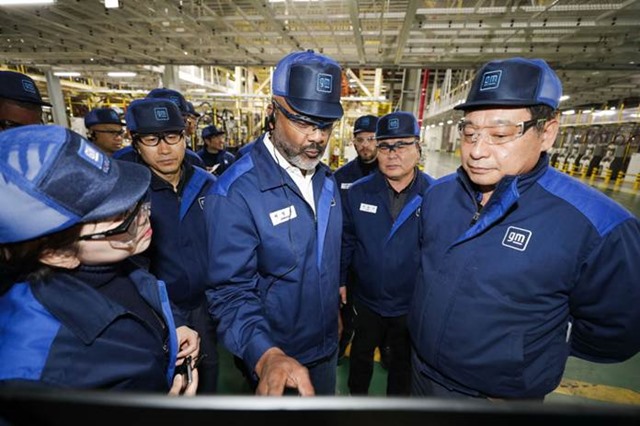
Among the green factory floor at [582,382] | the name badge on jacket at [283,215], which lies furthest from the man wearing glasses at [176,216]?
the name badge on jacket at [283,215]

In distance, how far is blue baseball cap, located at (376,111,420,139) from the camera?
288cm

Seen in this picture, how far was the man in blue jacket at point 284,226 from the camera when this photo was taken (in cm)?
157

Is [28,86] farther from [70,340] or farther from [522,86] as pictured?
[522,86]

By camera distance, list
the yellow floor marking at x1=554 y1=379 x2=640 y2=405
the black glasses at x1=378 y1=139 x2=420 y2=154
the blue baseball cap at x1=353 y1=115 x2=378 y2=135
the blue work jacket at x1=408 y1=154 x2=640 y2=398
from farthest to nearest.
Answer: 1. the blue baseball cap at x1=353 y1=115 x2=378 y2=135
2. the yellow floor marking at x1=554 y1=379 x2=640 y2=405
3. the black glasses at x1=378 y1=139 x2=420 y2=154
4. the blue work jacket at x1=408 y1=154 x2=640 y2=398

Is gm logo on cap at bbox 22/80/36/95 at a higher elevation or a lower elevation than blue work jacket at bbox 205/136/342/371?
higher

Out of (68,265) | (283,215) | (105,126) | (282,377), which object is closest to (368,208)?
(283,215)

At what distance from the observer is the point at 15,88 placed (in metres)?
2.81

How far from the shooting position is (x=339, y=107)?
1.77 metres

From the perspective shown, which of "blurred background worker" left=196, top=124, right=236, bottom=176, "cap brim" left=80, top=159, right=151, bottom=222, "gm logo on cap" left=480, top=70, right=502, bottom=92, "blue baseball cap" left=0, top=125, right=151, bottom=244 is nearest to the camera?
"blue baseball cap" left=0, top=125, right=151, bottom=244

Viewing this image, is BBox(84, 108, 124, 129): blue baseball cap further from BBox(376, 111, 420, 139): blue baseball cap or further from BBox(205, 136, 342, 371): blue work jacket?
BBox(376, 111, 420, 139): blue baseball cap

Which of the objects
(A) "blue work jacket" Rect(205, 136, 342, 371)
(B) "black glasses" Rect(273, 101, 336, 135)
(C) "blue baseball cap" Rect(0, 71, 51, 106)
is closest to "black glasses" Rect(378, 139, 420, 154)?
(A) "blue work jacket" Rect(205, 136, 342, 371)

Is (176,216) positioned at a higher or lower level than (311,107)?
lower

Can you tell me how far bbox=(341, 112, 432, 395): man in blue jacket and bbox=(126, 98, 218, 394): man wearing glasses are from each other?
1.25m

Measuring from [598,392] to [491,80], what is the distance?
11.4 ft
